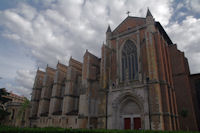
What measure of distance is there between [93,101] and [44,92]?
1531 cm

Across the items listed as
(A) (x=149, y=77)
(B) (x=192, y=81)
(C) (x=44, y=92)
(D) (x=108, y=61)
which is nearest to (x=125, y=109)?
(A) (x=149, y=77)

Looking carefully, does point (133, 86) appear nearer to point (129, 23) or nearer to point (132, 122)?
point (132, 122)

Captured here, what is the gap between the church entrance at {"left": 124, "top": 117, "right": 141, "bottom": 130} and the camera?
18.7 m

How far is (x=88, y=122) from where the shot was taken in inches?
896

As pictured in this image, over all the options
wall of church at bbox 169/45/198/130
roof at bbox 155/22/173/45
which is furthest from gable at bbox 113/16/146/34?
wall of church at bbox 169/45/198/130

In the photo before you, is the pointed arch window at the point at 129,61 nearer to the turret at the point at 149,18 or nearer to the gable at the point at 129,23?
the gable at the point at 129,23

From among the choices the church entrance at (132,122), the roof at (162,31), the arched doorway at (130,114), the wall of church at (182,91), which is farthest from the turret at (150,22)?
the church entrance at (132,122)

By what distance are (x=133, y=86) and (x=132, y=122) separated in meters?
4.49

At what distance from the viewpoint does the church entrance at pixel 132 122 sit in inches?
737

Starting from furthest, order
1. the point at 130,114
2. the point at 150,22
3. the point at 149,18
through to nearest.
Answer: the point at 149,18
the point at 150,22
the point at 130,114

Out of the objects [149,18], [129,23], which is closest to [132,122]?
[149,18]

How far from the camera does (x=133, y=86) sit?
63.7 ft

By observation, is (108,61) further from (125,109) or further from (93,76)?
(125,109)

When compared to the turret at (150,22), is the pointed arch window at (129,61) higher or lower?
lower
